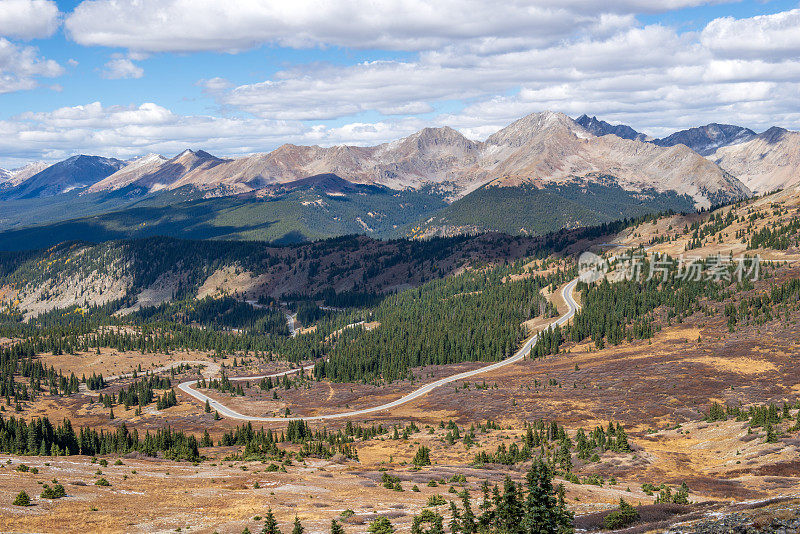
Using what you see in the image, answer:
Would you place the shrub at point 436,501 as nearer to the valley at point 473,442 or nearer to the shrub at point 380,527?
the valley at point 473,442

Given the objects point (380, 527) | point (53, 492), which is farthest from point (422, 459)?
point (53, 492)

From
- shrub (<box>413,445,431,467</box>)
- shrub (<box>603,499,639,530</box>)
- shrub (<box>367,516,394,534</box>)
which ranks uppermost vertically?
shrub (<box>603,499,639,530</box>)

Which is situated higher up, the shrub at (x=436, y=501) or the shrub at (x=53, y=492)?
the shrub at (x=53, y=492)

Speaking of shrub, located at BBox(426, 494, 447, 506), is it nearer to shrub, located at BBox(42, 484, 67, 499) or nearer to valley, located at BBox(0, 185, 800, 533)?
valley, located at BBox(0, 185, 800, 533)

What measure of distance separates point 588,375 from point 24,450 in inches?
5304

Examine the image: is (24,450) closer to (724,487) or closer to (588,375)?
(724,487)

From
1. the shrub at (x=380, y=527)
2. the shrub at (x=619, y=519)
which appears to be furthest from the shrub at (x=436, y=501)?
the shrub at (x=619, y=519)

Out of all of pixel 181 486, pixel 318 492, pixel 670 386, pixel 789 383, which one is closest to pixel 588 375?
pixel 670 386

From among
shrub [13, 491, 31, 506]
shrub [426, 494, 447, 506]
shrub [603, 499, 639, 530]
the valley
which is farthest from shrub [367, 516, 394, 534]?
shrub [13, 491, 31, 506]

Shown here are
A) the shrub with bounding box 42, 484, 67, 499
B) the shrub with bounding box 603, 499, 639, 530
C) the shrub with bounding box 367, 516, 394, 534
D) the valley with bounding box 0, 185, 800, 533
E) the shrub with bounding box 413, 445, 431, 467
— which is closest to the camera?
the shrub with bounding box 603, 499, 639, 530

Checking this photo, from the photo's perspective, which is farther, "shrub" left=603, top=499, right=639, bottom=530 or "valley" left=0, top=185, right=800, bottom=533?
"valley" left=0, top=185, right=800, bottom=533

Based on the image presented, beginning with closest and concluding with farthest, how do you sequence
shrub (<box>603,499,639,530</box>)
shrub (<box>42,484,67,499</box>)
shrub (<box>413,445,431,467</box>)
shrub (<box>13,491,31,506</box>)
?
1. shrub (<box>603,499,639,530</box>)
2. shrub (<box>13,491,31,506</box>)
3. shrub (<box>42,484,67,499</box>)
4. shrub (<box>413,445,431,467</box>)

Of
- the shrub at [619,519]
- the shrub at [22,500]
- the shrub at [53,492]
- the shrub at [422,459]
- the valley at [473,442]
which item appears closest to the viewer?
the shrub at [619,519]

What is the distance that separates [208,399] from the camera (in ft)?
621
